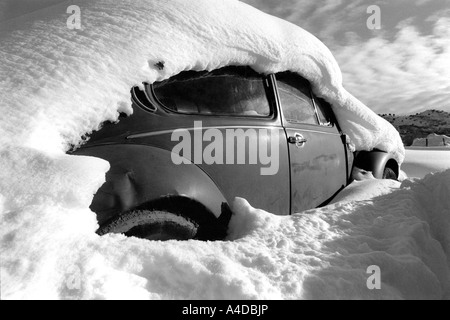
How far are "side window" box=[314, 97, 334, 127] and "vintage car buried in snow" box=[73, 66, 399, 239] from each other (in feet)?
0.36

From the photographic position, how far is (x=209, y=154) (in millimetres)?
2480

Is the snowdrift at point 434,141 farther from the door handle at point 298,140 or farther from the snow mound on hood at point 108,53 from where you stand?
the snow mound on hood at point 108,53

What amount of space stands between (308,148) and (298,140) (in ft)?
0.50

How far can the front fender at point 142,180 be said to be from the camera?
6.40 ft

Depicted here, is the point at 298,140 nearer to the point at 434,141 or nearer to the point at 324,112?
the point at 324,112

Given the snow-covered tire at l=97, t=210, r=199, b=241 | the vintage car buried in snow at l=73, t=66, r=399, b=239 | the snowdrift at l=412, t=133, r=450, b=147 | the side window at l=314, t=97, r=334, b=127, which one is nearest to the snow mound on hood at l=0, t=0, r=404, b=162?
the vintage car buried in snow at l=73, t=66, r=399, b=239

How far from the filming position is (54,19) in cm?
252

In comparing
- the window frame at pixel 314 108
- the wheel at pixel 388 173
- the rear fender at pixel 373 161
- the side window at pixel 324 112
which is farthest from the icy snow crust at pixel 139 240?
the wheel at pixel 388 173

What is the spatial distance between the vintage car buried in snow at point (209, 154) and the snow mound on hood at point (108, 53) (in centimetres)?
11

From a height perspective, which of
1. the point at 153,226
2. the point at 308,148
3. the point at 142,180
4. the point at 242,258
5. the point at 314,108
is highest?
the point at 314,108

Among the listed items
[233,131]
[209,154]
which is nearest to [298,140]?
[233,131]

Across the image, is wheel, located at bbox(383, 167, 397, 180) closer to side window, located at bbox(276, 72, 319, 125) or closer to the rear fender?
the rear fender

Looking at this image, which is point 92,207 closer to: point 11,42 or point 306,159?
point 11,42
